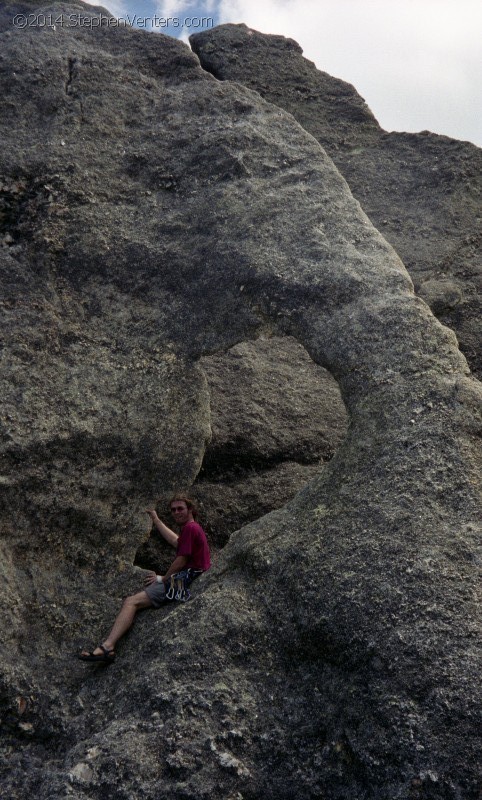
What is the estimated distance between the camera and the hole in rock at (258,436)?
684 centimetres

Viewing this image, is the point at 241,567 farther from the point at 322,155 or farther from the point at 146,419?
the point at 322,155

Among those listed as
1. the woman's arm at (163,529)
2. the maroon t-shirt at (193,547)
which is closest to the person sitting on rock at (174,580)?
the maroon t-shirt at (193,547)

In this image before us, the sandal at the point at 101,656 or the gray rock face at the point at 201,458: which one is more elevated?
the gray rock face at the point at 201,458

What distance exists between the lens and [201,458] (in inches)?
238

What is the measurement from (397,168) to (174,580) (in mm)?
5285

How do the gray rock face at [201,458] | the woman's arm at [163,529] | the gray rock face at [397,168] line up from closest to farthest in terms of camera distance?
the gray rock face at [201,458]
the woman's arm at [163,529]
the gray rock face at [397,168]

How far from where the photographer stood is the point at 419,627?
4.37 meters

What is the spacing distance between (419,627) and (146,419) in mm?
2240

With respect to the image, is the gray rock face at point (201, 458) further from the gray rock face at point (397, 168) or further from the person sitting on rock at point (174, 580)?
the gray rock face at point (397, 168)

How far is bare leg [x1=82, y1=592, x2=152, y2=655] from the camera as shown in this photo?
530cm

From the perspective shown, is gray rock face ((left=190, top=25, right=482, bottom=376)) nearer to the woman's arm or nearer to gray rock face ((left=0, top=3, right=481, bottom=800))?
gray rock face ((left=0, top=3, right=481, bottom=800))

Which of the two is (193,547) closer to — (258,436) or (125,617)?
(125,617)

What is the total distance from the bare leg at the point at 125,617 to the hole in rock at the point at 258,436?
1.08 metres

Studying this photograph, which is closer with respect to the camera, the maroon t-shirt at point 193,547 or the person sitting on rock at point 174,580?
the person sitting on rock at point 174,580
